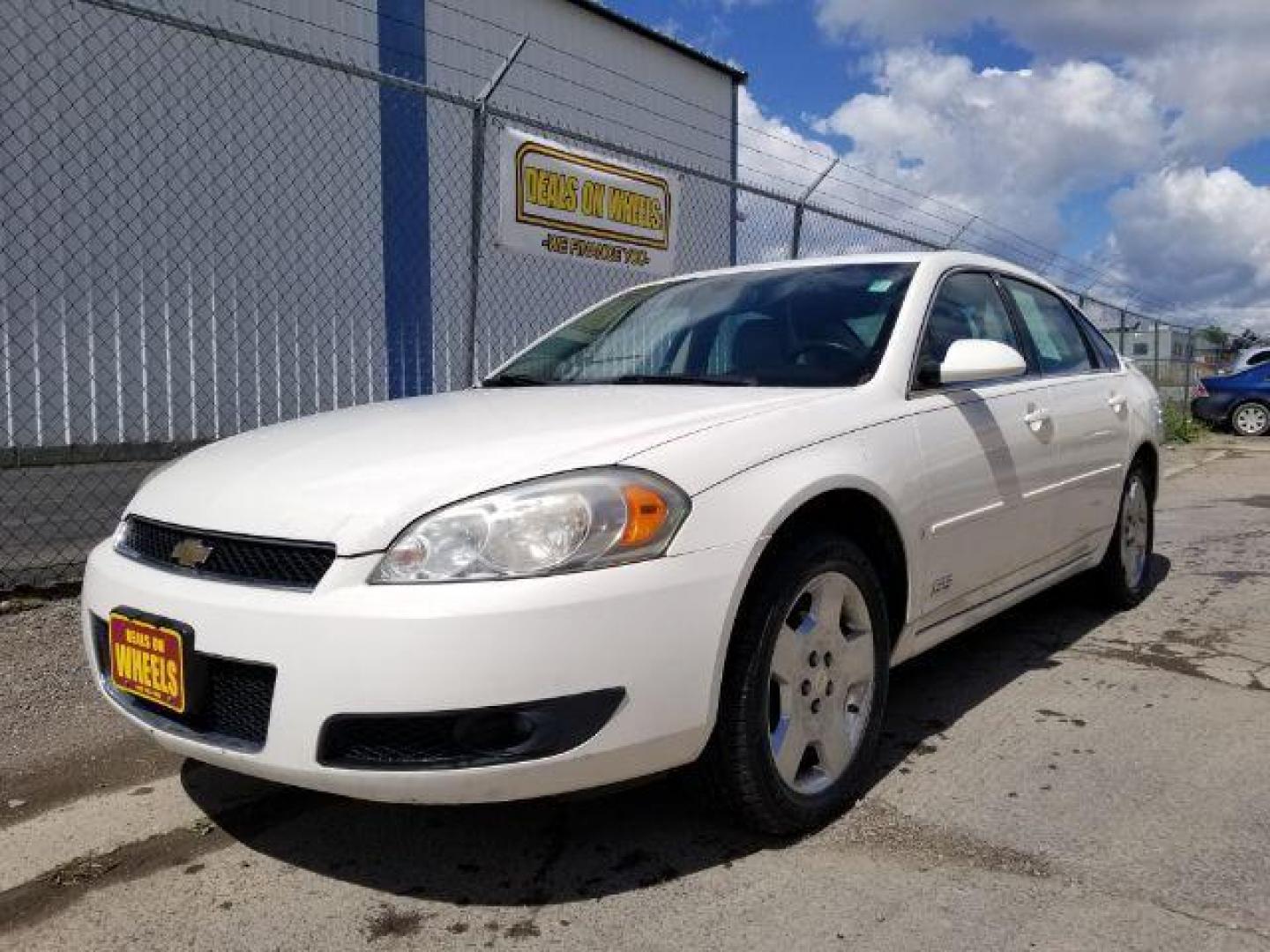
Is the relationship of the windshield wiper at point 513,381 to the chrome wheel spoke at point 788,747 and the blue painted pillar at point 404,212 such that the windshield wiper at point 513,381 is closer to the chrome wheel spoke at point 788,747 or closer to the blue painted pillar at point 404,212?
the chrome wheel spoke at point 788,747

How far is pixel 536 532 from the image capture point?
201cm

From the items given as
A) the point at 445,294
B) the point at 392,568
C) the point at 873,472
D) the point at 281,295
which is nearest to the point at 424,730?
the point at 392,568

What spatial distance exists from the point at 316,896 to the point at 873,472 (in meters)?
1.62

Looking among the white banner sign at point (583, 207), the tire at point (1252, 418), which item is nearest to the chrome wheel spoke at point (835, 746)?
the white banner sign at point (583, 207)

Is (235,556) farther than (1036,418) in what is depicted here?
No

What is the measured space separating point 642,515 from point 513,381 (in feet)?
5.15

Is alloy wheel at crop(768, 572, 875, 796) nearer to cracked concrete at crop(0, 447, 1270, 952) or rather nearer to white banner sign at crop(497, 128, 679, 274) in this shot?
cracked concrete at crop(0, 447, 1270, 952)

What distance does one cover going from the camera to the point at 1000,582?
333 centimetres

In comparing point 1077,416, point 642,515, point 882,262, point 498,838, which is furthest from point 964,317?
point 498,838

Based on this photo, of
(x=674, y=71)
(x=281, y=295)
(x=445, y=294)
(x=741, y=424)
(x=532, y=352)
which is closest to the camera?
(x=741, y=424)

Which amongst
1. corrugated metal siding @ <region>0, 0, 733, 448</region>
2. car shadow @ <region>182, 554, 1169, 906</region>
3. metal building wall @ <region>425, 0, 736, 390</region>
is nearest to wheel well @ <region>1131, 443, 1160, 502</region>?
car shadow @ <region>182, 554, 1169, 906</region>

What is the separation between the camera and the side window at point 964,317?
3121mm

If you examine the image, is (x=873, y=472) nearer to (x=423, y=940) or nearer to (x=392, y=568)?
(x=392, y=568)

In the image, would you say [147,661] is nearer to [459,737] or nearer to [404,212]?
[459,737]
